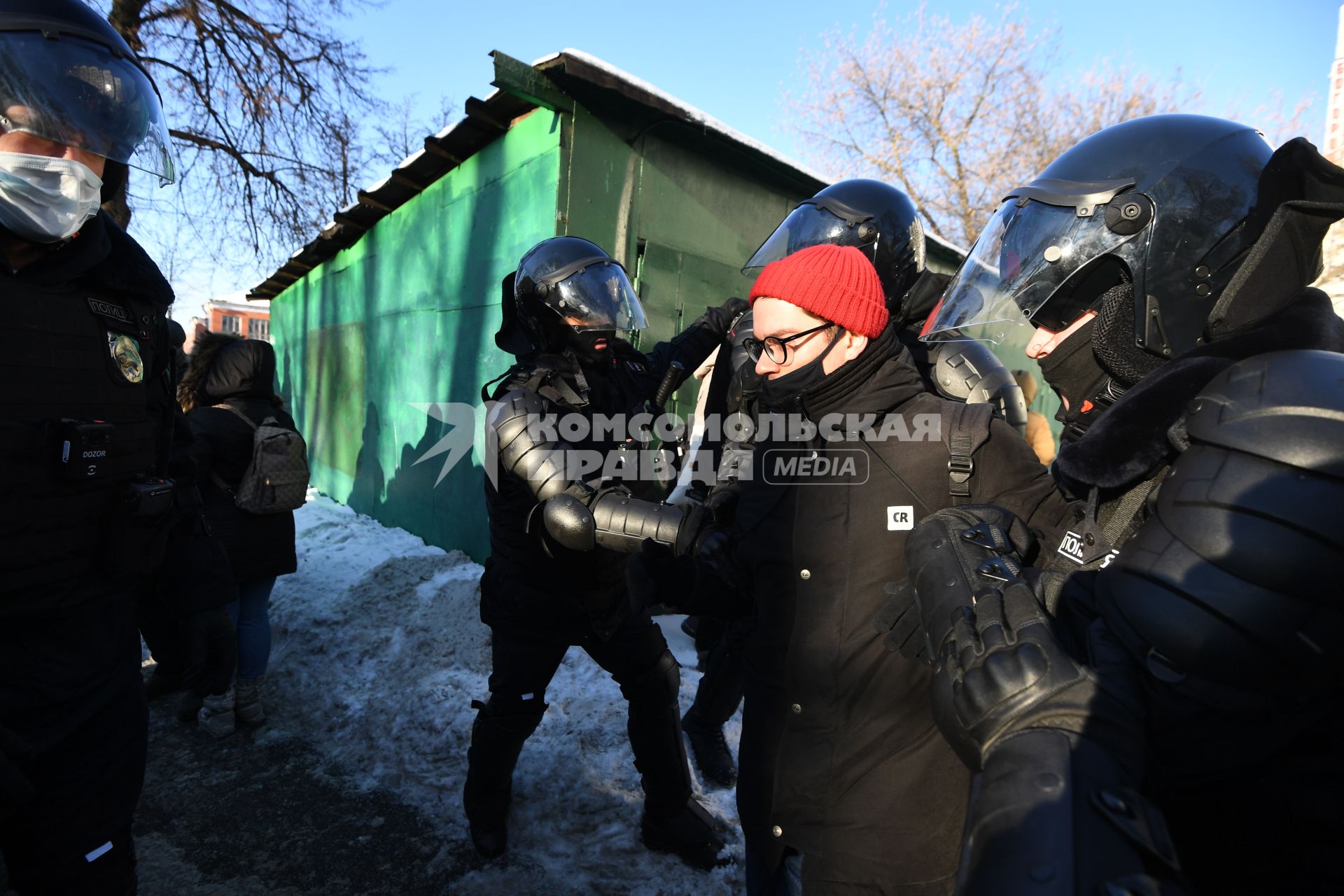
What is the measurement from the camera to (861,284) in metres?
1.80

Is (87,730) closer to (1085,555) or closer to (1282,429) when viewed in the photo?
(1085,555)

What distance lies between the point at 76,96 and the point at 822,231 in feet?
9.94

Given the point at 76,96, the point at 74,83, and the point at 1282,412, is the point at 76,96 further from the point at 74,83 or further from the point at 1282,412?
the point at 1282,412

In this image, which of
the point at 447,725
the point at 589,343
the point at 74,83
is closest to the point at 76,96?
the point at 74,83

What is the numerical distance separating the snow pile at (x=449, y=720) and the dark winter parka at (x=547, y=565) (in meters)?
1.01

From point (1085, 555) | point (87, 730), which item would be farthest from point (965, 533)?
point (87, 730)

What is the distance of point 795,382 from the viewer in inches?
70.7

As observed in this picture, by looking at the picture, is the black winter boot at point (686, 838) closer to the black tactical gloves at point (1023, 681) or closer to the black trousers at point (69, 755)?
the black trousers at point (69, 755)

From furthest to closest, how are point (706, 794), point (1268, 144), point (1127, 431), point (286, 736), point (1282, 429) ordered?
point (286, 736), point (706, 794), point (1268, 144), point (1127, 431), point (1282, 429)

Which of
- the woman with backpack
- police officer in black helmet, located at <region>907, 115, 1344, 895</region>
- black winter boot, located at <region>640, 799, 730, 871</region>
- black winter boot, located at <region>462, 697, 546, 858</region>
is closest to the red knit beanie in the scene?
police officer in black helmet, located at <region>907, 115, 1344, 895</region>

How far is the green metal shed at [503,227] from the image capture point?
502 centimetres

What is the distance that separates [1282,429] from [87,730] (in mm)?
2654

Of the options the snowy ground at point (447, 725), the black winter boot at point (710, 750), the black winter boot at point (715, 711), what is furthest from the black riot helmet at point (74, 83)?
the black winter boot at point (710, 750)

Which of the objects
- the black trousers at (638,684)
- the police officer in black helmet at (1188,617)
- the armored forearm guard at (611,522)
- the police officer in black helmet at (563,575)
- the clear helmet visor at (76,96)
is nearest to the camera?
the police officer in black helmet at (1188,617)
